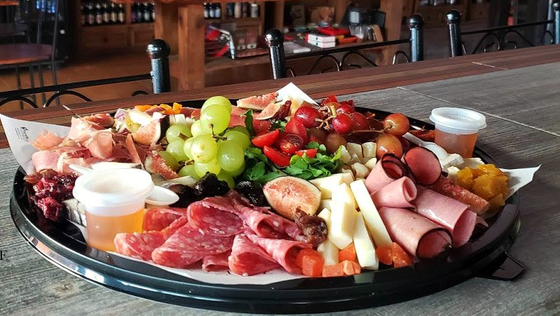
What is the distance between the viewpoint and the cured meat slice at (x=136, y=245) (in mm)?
851

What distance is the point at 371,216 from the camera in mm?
922

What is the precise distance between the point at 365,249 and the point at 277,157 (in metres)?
0.27

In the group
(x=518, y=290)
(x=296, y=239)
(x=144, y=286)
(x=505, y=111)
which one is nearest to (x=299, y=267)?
A: (x=296, y=239)

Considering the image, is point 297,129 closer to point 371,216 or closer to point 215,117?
point 215,117

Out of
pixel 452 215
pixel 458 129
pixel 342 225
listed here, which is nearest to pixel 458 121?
pixel 458 129

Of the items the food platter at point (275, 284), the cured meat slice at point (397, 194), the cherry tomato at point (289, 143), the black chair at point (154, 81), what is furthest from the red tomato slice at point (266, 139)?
the black chair at point (154, 81)

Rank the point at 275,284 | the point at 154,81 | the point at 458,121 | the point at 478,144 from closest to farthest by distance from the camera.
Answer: the point at 275,284 → the point at 458,121 → the point at 478,144 → the point at 154,81

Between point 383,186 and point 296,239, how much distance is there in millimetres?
174

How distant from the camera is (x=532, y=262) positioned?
0.99 meters

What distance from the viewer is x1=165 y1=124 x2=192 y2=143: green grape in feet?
3.76

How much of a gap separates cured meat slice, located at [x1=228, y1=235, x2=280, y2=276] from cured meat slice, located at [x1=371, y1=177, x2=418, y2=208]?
205mm

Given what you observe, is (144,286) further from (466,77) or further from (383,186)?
(466,77)

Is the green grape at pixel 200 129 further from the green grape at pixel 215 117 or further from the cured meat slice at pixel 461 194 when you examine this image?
the cured meat slice at pixel 461 194

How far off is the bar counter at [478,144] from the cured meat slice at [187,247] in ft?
0.20
